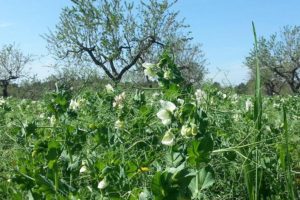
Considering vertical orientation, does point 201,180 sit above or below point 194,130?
below

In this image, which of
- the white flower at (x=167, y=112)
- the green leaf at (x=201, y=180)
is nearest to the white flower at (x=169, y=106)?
the white flower at (x=167, y=112)

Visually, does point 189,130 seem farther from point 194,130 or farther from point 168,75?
point 168,75

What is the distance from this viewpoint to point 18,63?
51.0 m

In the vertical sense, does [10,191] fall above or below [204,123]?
below

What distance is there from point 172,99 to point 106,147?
475mm

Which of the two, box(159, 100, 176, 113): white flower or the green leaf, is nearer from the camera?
the green leaf

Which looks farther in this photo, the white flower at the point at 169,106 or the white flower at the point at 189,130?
the white flower at the point at 169,106

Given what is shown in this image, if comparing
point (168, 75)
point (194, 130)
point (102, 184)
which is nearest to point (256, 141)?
point (194, 130)

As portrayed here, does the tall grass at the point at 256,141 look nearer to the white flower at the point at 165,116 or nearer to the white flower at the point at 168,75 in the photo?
the white flower at the point at 165,116

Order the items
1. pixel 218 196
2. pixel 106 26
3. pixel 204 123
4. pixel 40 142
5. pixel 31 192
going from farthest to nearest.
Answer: pixel 106 26 → pixel 40 142 → pixel 218 196 → pixel 31 192 → pixel 204 123

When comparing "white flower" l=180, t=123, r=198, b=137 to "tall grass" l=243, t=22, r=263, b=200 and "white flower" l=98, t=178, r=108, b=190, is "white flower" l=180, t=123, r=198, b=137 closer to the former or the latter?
"tall grass" l=243, t=22, r=263, b=200

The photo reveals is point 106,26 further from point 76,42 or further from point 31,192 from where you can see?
point 31,192

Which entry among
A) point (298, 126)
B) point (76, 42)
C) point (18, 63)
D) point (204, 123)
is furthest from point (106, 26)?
point (204, 123)

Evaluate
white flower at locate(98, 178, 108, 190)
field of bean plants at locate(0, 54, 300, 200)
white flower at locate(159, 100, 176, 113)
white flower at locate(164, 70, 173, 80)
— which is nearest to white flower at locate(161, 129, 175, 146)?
field of bean plants at locate(0, 54, 300, 200)
